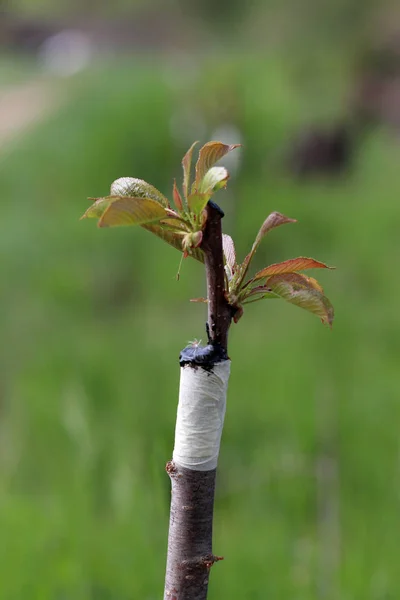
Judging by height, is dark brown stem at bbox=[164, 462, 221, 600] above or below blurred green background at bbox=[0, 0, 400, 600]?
below

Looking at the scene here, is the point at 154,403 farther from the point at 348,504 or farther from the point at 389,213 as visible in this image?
the point at 389,213

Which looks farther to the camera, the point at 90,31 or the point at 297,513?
the point at 90,31

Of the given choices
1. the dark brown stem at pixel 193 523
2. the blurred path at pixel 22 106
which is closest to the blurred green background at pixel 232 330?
the blurred path at pixel 22 106

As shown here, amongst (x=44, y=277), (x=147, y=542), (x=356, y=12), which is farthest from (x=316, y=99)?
(x=147, y=542)

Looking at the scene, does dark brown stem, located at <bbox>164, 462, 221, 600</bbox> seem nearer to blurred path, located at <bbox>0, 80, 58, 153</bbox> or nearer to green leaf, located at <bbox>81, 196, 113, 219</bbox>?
green leaf, located at <bbox>81, 196, 113, 219</bbox>

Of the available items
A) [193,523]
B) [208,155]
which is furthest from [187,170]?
[193,523]

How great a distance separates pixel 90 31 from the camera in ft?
24.3

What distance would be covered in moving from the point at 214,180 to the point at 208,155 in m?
0.02

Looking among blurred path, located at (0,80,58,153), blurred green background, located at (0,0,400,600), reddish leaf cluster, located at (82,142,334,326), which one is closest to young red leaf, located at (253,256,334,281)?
reddish leaf cluster, located at (82,142,334,326)

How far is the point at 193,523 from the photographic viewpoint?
0.96 feet

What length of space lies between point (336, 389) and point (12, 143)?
8.81 feet

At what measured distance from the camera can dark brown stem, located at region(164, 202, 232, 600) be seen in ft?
0.93

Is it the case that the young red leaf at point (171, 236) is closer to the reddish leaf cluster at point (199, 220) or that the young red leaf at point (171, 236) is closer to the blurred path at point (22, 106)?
the reddish leaf cluster at point (199, 220)

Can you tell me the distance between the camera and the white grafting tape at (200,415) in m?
0.28
